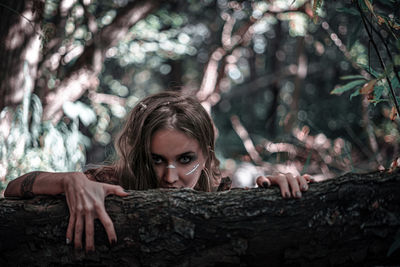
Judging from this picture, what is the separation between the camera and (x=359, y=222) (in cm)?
118

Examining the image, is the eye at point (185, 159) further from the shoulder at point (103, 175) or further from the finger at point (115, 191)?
the finger at point (115, 191)

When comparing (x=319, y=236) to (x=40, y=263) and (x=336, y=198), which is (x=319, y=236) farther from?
(x=40, y=263)

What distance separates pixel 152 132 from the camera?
81.5 inches

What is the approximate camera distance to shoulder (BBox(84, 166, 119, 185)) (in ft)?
7.08

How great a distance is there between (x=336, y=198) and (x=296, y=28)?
3560 mm

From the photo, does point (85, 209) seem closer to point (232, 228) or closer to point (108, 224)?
point (108, 224)

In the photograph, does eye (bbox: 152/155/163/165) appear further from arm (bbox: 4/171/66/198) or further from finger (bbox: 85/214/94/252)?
finger (bbox: 85/214/94/252)

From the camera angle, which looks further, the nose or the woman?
the nose

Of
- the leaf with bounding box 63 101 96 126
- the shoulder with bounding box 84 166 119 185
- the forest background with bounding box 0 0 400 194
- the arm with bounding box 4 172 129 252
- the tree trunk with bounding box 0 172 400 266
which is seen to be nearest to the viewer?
the tree trunk with bounding box 0 172 400 266

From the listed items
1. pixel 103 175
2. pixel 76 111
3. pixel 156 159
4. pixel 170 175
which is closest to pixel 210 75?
pixel 76 111

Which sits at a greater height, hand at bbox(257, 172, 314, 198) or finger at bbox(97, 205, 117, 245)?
hand at bbox(257, 172, 314, 198)

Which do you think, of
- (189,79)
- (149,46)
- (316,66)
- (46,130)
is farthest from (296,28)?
(189,79)

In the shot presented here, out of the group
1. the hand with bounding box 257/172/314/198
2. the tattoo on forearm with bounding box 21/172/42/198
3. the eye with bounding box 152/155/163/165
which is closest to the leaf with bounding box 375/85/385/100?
the hand with bounding box 257/172/314/198

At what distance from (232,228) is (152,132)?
37.3 inches
